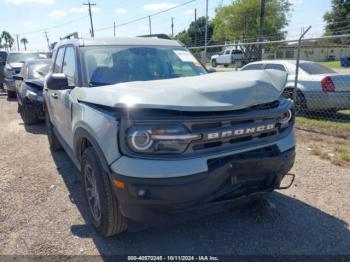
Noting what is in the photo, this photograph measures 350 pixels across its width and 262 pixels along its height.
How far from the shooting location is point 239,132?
2.72m

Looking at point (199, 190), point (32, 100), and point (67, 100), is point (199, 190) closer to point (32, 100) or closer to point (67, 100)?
point (67, 100)

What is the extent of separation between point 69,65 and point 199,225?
8.29 feet

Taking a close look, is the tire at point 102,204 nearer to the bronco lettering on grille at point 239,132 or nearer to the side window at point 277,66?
the bronco lettering on grille at point 239,132

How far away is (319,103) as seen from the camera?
27.2 ft

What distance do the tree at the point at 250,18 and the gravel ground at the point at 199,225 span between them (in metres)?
48.5

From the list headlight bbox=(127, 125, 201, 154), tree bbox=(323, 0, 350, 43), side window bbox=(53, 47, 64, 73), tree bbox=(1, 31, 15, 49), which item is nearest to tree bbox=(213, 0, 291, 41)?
tree bbox=(323, 0, 350, 43)

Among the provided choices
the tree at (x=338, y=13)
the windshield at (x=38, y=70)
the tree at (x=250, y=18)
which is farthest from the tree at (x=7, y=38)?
the windshield at (x=38, y=70)

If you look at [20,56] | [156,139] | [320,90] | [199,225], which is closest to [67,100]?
[156,139]

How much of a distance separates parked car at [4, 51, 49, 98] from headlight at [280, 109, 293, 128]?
490 inches

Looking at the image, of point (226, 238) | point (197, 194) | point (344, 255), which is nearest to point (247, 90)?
point (197, 194)

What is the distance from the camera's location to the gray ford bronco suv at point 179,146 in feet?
8.05

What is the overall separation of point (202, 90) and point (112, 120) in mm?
733

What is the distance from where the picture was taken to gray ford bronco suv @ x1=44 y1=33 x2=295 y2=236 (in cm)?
246

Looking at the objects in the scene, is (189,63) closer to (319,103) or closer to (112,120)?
(112,120)
